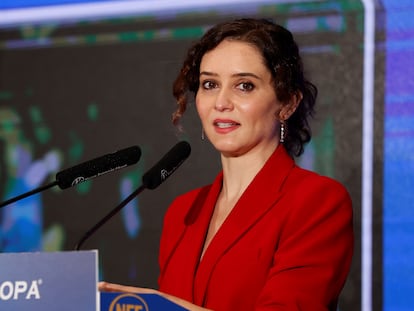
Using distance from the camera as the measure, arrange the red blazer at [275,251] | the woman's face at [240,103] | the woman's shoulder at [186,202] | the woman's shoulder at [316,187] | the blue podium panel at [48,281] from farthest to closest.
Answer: the woman's shoulder at [186,202], the woman's face at [240,103], the woman's shoulder at [316,187], the red blazer at [275,251], the blue podium panel at [48,281]

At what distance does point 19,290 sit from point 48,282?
0.05 meters

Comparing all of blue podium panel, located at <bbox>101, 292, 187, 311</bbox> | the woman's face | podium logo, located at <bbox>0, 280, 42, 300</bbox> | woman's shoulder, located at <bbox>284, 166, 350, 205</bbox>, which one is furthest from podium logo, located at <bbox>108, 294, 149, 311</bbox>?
the woman's face

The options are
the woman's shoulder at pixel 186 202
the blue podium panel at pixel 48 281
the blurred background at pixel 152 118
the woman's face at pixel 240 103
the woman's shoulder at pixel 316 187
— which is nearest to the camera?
the blue podium panel at pixel 48 281

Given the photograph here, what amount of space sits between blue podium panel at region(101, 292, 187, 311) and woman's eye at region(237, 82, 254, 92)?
28.1 inches

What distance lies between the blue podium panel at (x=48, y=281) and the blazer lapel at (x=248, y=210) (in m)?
0.51

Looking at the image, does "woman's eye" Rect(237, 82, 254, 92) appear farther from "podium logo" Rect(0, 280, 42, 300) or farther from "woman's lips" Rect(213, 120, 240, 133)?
"podium logo" Rect(0, 280, 42, 300)

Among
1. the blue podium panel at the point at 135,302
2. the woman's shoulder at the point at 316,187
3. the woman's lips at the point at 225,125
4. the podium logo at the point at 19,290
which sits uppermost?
the woman's lips at the point at 225,125

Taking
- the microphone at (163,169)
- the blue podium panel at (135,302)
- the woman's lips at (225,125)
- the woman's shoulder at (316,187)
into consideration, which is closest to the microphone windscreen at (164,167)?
the microphone at (163,169)

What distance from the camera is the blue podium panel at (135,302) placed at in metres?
1.39

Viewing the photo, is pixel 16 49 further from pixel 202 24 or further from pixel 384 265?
pixel 384 265

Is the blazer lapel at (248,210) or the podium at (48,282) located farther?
the blazer lapel at (248,210)

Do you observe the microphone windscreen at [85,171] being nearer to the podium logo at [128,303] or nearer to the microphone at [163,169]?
the microphone at [163,169]

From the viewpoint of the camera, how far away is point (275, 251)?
5.82ft

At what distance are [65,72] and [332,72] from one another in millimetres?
963
